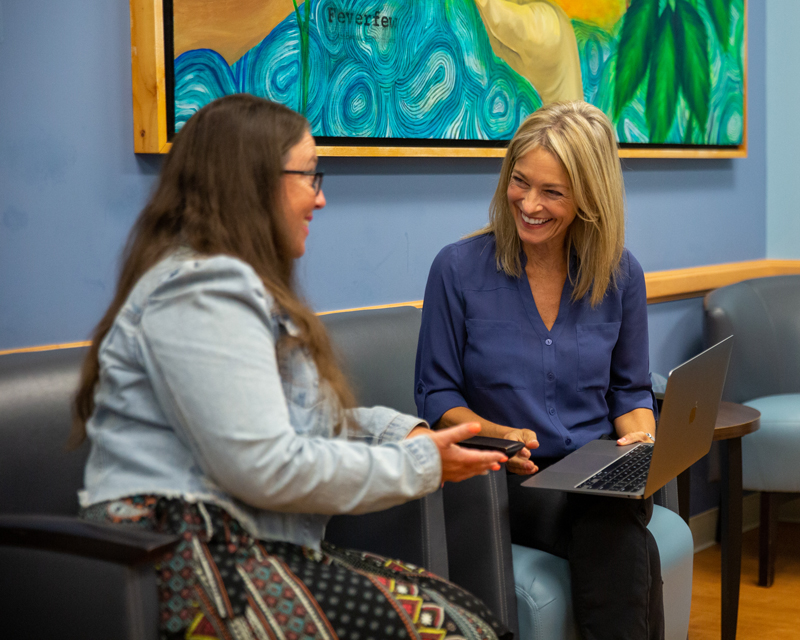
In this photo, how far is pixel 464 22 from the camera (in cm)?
246

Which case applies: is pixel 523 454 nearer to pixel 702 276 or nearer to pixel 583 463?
pixel 583 463

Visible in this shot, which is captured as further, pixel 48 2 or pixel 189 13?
pixel 189 13

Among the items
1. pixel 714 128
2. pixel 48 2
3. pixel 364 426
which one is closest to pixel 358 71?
pixel 48 2

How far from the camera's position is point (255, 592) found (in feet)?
3.77

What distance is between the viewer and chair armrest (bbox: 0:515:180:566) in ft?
3.54

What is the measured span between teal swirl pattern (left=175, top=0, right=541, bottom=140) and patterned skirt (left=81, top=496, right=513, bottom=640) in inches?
41.3

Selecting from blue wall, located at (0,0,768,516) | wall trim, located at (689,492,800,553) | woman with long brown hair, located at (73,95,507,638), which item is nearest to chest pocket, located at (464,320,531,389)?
blue wall, located at (0,0,768,516)

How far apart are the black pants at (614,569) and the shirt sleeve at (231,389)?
0.68 m

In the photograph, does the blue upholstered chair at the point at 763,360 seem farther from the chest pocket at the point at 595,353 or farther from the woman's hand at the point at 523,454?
the woman's hand at the point at 523,454

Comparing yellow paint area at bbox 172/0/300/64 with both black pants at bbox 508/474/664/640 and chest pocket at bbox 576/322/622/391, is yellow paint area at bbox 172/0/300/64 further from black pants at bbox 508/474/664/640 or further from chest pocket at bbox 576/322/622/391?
black pants at bbox 508/474/664/640

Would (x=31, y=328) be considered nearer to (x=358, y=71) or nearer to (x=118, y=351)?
(x=118, y=351)

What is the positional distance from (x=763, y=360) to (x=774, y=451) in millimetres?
379

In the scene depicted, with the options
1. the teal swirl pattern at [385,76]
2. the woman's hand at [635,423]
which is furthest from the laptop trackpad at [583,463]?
the teal swirl pattern at [385,76]

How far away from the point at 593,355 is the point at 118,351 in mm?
1157
